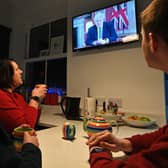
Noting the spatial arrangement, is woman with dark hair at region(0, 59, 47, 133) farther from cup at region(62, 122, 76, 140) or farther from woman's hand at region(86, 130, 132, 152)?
woman's hand at region(86, 130, 132, 152)

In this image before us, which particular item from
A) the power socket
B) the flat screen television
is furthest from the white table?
the flat screen television

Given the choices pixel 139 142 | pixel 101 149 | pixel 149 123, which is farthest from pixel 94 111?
pixel 101 149

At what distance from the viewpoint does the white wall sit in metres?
1.93

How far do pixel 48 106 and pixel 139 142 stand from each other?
2.00m

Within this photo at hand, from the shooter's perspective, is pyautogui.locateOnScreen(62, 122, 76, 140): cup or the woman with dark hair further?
the woman with dark hair

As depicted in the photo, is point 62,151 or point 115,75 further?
point 115,75

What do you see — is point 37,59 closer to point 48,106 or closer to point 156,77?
point 48,106

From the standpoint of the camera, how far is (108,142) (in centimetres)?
81

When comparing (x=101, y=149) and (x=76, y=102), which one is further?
(x=76, y=102)

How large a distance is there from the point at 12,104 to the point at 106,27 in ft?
4.25

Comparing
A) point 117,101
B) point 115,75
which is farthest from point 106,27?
point 117,101

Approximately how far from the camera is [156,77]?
74.9 inches

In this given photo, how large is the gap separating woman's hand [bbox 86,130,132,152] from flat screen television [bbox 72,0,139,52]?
1.34m

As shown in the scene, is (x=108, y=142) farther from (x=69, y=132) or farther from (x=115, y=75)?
(x=115, y=75)
